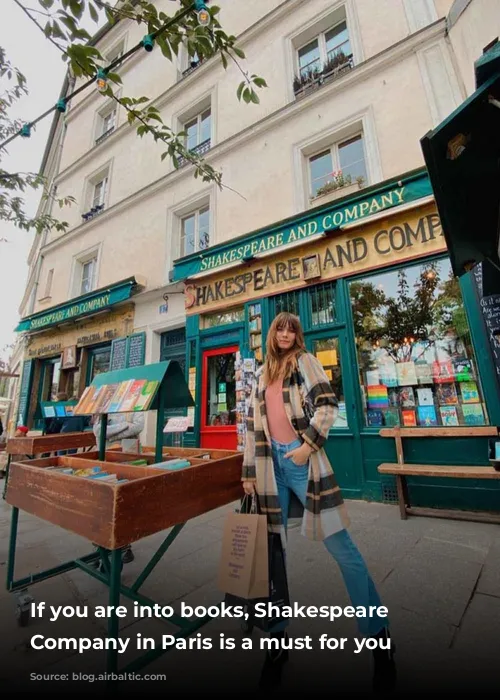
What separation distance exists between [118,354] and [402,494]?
7.05 metres

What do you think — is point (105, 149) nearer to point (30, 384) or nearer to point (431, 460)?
point (30, 384)

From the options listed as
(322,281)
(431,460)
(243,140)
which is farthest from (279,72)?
(431,460)

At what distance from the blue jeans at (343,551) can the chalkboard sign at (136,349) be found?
6.53m

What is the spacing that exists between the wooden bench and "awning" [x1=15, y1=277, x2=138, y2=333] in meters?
6.87

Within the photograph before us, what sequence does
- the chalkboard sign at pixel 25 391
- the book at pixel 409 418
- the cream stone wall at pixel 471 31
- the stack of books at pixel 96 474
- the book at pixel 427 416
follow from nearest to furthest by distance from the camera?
the stack of books at pixel 96 474 < the cream stone wall at pixel 471 31 < the book at pixel 427 416 < the book at pixel 409 418 < the chalkboard sign at pixel 25 391

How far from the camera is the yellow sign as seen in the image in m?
8.60

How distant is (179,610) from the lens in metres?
2.21

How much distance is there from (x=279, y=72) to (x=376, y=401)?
24.3ft

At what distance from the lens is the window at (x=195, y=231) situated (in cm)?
789

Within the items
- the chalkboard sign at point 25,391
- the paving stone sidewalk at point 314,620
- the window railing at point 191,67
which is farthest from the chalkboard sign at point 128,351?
the window railing at point 191,67

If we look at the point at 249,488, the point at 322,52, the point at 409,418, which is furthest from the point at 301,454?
the point at 322,52

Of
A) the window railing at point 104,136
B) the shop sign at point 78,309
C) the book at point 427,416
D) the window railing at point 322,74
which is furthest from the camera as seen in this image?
the window railing at point 104,136

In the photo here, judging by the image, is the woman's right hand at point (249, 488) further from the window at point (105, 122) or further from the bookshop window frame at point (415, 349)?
the window at point (105, 122)

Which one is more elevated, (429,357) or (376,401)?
(429,357)
